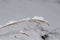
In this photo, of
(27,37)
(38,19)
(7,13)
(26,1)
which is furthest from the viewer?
(26,1)

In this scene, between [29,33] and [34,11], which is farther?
[34,11]

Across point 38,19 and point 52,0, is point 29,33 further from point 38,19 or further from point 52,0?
point 52,0

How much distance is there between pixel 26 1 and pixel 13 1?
0.11 metres

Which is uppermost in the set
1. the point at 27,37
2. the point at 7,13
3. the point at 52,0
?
the point at 52,0

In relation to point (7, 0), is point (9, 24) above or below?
below

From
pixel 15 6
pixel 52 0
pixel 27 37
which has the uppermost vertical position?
pixel 52 0

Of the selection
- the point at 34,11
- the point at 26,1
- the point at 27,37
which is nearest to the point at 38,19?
the point at 27,37

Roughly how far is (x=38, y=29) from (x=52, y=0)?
1.96 feet

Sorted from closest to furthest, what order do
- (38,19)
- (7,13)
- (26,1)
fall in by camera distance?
(38,19) < (7,13) < (26,1)

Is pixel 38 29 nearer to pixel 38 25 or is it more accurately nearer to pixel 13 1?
pixel 38 25

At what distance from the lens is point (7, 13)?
1.22m

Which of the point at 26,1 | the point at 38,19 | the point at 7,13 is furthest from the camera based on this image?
the point at 26,1

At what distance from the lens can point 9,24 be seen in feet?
2.99

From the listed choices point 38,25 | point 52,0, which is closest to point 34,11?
point 52,0
